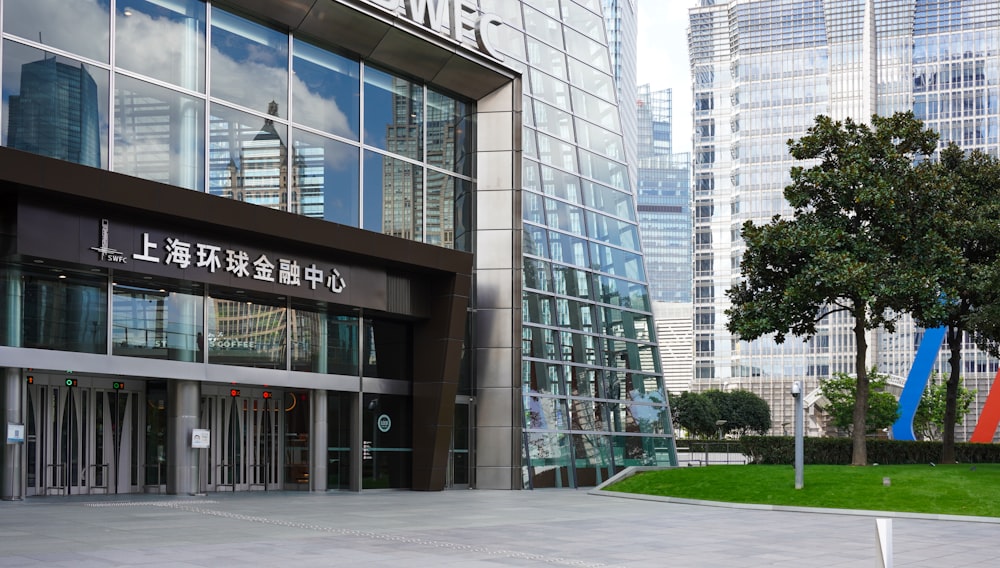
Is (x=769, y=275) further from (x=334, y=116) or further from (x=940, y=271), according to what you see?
(x=334, y=116)

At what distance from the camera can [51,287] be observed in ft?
81.5

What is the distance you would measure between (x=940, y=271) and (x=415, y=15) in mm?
17683

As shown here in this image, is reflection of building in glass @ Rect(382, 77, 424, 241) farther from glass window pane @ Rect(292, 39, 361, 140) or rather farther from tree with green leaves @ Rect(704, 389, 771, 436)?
tree with green leaves @ Rect(704, 389, 771, 436)

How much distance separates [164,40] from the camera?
26984 mm

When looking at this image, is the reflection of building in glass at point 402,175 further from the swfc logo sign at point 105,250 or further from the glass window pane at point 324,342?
the swfc logo sign at point 105,250

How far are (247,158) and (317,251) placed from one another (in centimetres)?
323

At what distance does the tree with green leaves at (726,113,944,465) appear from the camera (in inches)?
1296

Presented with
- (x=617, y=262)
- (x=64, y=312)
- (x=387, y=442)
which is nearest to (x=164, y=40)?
(x=64, y=312)

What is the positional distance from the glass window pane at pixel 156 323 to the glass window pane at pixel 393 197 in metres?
6.33

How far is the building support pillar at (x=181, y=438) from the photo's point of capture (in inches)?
1089

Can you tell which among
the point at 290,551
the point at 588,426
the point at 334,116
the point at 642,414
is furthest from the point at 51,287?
the point at 642,414

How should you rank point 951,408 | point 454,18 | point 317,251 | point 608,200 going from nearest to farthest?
point 317,251
point 454,18
point 951,408
point 608,200

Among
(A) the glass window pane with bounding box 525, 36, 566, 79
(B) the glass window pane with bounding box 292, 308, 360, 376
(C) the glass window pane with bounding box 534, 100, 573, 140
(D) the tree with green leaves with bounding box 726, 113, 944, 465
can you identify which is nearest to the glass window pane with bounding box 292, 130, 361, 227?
(B) the glass window pane with bounding box 292, 308, 360, 376

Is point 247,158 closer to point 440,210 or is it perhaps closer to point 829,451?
point 440,210
